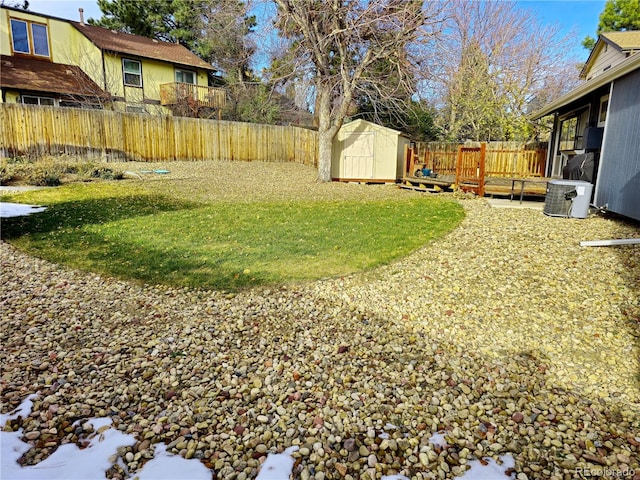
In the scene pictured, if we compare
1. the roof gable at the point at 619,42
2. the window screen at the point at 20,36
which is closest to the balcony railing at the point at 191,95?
the window screen at the point at 20,36

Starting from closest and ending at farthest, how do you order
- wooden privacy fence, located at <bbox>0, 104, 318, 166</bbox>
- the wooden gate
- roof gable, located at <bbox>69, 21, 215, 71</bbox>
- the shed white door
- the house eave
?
the house eave → the wooden gate → wooden privacy fence, located at <bbox>0, 104, 318, 166</bbox> → the shed white door → roof gable, located at <bbox>69, 21, 215, 71</bbox>

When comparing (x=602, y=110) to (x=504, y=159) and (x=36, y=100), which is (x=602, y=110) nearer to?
(x=504, y=159)

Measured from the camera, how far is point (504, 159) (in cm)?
1802

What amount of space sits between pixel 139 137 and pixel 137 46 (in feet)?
30.6

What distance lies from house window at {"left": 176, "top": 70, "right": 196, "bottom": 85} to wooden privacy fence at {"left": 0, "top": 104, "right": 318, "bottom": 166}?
808 centimetres

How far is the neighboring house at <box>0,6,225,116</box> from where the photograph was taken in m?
17.6

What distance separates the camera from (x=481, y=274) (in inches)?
187

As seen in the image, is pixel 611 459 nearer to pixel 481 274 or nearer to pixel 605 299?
pixel 605 299

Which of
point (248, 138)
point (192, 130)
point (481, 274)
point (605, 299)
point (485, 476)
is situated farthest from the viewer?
point (248, 138)

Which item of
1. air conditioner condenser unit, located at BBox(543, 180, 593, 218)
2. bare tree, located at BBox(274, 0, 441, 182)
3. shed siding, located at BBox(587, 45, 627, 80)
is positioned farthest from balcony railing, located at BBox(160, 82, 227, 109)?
air conditioner condenser unit, located at BBox(543, 180, 593, 218)

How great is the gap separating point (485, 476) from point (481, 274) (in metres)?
2.98

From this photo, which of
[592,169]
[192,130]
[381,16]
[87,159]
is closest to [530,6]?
[381,16]

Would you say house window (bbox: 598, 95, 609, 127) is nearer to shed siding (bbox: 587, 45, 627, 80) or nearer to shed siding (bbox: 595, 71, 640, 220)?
shed siding (bbox: 595, 71, 640, 220)

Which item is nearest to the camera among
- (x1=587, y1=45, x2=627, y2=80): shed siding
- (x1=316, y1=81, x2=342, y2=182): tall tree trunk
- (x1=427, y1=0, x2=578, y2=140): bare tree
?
(x1=316, y1=81, x2=342, y2=182): tall tree trunk
